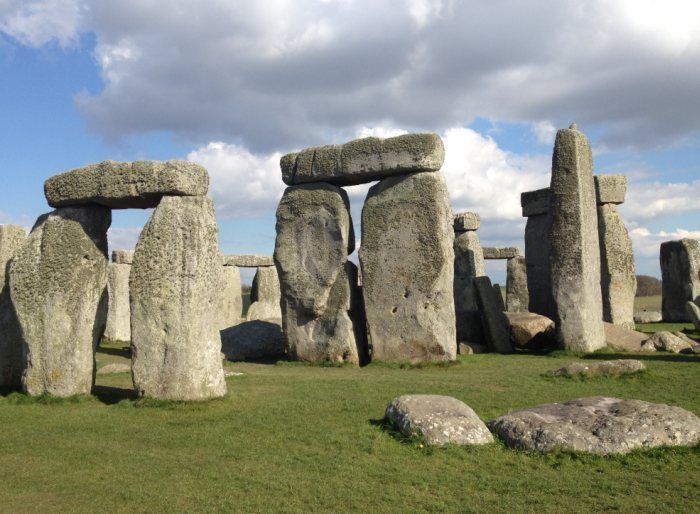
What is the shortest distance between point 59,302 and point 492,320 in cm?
857

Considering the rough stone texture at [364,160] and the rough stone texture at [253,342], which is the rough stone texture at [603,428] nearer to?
the rough stone texture at [364,160]

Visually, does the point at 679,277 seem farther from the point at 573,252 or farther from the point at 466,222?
the point at 573,252

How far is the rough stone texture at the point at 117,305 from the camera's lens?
19.3m

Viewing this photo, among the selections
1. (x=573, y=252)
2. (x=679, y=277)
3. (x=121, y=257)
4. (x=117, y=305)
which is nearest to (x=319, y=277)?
(x=573, y=252)

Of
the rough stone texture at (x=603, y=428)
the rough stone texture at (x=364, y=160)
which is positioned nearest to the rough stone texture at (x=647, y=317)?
the rough stone texture at (x=364, y=160)

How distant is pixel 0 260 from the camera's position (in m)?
12.3

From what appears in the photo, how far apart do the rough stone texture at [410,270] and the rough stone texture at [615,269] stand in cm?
625

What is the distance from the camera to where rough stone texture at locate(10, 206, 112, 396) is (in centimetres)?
852

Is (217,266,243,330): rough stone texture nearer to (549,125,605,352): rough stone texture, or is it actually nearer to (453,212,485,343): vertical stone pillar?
(453,212,485,343): vertical stone pillar

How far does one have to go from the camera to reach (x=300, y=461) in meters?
5.82

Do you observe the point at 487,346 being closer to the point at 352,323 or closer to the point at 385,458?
the point at 352,323

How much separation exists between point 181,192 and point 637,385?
20.5 feet

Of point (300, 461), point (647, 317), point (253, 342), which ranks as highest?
point (253, 342)

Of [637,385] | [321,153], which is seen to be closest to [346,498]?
[637,385]
